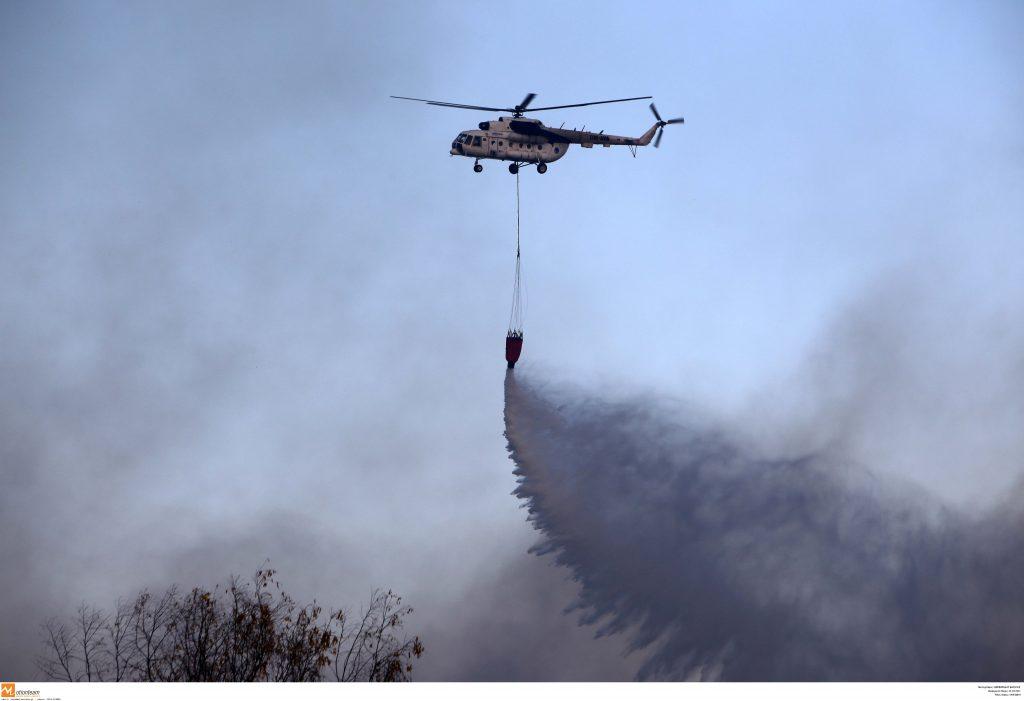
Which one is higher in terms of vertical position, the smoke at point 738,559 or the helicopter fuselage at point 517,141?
the helicopter fuselage at point 517,141

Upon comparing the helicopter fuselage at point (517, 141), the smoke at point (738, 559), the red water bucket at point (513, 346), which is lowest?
the smoke at point (738, 559)

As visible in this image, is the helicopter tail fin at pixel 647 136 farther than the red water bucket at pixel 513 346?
Yes

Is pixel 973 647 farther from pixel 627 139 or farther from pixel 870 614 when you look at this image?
pixel 627 139

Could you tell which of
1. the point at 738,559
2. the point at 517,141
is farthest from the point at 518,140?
the point at 738,559

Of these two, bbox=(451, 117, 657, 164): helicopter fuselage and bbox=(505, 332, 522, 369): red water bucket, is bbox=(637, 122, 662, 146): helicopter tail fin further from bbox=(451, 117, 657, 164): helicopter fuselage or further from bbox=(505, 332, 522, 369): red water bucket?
bbox=(505, 332, 522, 369): red water bucket

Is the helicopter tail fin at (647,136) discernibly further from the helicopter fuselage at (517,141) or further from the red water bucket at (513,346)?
the red water bucket at (513,346)

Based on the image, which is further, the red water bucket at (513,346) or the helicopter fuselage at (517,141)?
the helicopter fuselage at (517,141)

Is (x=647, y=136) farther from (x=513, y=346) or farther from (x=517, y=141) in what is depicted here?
(x=513, y=346)

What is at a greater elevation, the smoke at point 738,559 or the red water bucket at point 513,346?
the red water bucket at point 513,346
